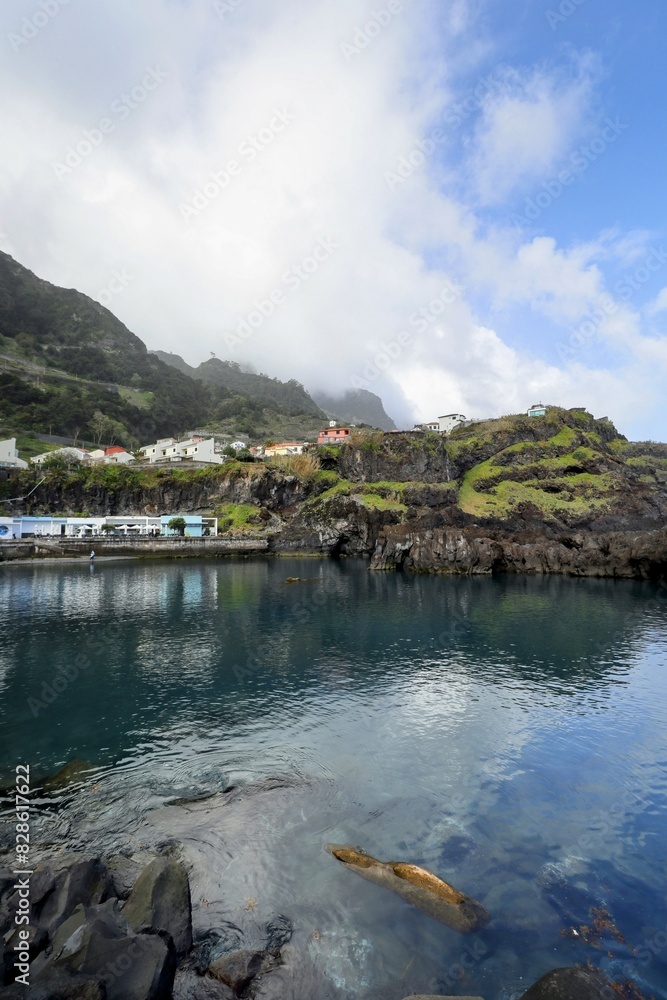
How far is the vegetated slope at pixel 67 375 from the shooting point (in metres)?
143

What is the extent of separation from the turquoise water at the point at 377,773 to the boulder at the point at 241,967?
25.3 inches

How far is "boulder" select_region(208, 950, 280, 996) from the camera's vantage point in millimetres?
8234

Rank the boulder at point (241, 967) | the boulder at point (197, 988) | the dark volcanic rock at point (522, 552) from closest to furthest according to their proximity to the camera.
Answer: the boulder at point (197, 988)
the boulder at point (241, 967)
the dark volcanic rock at point (522, 552)

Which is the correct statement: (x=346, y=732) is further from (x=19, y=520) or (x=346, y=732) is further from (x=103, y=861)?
(x=19, y=520)

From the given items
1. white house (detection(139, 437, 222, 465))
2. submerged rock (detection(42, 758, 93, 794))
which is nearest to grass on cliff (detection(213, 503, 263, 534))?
white house (detection(139, 437, 222, 465))

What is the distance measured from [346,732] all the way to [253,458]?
10960 cm

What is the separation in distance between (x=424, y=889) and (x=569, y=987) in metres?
3.55

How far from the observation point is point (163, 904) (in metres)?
9.23

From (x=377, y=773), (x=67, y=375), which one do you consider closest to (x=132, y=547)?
(x=377, y=773)

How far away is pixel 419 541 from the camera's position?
263 feet

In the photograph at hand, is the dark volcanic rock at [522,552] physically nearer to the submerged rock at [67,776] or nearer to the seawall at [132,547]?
the seawall at [132,547]

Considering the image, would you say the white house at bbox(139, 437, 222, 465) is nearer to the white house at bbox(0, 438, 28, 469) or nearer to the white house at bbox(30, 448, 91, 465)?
the white house at bbox(30, 448, 91, 465)

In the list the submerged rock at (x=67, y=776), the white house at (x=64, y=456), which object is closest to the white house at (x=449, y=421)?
the white house at (x=64, y=456)

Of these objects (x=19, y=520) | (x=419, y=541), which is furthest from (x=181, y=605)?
(x=19, y=520)
